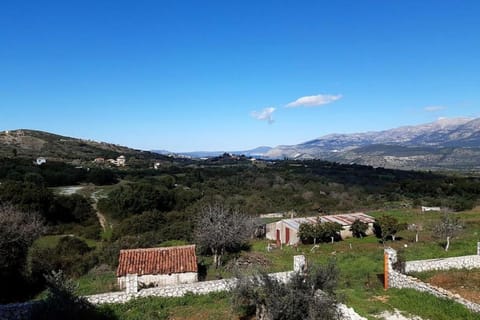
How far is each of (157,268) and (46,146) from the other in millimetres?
88050

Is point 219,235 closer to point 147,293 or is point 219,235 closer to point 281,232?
point 147,293

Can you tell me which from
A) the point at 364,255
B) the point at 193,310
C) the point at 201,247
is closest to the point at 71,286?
the point at 193,310

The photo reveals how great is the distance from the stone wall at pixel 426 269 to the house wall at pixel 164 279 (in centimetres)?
879

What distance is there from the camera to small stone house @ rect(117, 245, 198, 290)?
18.9m

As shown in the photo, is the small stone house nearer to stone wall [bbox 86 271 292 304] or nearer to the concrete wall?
stone wall [bbox 86 271 292 304]

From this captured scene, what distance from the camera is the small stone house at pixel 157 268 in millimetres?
18922

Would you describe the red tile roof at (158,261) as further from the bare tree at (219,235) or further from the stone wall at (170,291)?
the bare tree at (219,235)

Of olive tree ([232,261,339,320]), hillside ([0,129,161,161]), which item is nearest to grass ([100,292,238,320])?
olive tree ([232,261,339,320])

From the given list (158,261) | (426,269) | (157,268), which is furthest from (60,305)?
(426,269)

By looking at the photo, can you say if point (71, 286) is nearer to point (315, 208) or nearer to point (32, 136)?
point (315, 208)

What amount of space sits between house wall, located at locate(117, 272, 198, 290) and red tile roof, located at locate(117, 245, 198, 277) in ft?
0.60

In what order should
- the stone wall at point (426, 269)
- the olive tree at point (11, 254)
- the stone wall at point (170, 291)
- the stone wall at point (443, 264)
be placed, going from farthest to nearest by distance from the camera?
the olive tree at point (11, 254) → the stone wall at point (443, 264) → the stone wall at point (170, 291) → the stone wall at point (426, 269)

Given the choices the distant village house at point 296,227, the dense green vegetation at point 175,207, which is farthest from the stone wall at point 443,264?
the distant village house at point 296,227

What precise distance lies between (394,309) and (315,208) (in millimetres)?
39950
